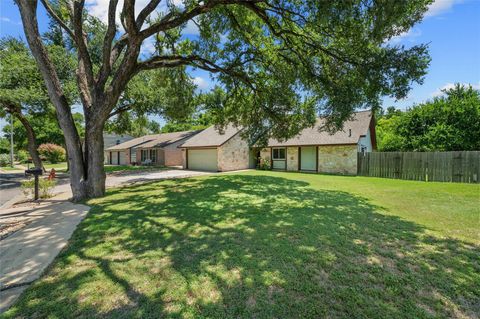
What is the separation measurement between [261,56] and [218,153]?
465 inches

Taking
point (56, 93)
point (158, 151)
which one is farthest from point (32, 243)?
point (158, 151)

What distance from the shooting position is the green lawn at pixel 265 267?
8.66ft

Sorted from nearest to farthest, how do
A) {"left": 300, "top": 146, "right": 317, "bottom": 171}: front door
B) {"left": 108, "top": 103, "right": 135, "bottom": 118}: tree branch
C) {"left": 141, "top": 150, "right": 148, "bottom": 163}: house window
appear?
{"left": 108, "top": 103, "right": 135, "bottom": 118}: tree branch < {"left": 300, "top": 146, "right": 317, "bottom": 171}: front door < {"left": 141, "top": 150, "right": 148, "bottom": 163}: house window

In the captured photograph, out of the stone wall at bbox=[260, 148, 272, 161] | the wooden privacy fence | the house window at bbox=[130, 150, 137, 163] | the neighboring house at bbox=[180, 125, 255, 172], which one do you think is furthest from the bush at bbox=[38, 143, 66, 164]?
the wooden privacy fence

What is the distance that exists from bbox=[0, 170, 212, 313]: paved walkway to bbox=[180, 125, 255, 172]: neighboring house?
46.2 ft

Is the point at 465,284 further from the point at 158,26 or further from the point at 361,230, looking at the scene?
the point at 158,26

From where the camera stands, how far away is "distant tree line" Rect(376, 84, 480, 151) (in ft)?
51.3

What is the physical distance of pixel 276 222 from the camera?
566 cm

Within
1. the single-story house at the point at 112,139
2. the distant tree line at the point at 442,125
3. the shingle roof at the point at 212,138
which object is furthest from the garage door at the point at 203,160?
the single-story house at the point at 112,139

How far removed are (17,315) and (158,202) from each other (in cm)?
550

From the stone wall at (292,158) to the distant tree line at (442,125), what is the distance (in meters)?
7.60

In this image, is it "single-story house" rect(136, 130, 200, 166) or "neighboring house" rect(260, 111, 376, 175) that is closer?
"neighboring house" rect(260, 111, 376, 175)

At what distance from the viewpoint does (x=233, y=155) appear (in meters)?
22.1

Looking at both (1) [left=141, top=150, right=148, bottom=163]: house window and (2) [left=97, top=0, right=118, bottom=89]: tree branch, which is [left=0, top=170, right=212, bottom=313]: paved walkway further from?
(1) [left=141, top=150, right=148, bottom=163]: house window
